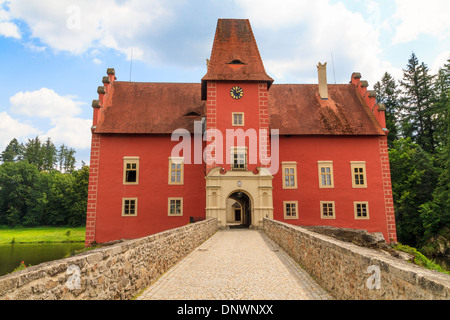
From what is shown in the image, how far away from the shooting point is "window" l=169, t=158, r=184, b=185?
2305 cm

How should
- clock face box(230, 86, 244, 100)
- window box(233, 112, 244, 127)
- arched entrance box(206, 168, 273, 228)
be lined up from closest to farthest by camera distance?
1. arched entrance box(206, 168, 273, 228)
2. window box(233, 112, 244, 127)
3. clock face box(230, 86, 244, 100)

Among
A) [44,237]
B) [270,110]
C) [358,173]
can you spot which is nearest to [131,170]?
[270,110]

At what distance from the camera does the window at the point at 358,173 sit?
23.4m

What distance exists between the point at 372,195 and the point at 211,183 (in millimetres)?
12087

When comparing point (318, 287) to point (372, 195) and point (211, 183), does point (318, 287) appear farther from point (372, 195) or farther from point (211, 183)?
point (372, 195)

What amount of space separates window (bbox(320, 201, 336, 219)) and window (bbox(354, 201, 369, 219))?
66.4 inches

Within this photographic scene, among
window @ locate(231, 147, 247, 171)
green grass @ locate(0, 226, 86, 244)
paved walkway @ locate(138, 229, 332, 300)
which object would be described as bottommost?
green grass @ locate(0, 226, 86, 244)

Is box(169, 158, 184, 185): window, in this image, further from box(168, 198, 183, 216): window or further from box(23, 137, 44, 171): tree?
box(23, 137, 44, 171): tree

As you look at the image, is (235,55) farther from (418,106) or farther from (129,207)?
(418,106)

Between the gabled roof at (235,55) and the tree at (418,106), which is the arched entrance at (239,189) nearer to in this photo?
the gabled roof at (235,55)

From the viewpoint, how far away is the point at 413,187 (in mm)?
30578

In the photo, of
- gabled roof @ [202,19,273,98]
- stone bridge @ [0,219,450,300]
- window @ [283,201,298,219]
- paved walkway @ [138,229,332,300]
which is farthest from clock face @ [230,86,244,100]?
paved walkway @ [138,229,332,300]

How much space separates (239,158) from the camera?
21.5 metres

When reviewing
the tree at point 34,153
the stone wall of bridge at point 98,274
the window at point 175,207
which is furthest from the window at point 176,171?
the tree at point 34,153
